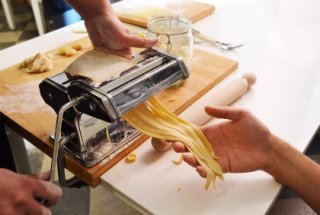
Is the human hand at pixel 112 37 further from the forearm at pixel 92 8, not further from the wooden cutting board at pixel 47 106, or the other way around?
the wooden cutting board at pixel 47 106

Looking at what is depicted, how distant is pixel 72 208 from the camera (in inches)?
60.6

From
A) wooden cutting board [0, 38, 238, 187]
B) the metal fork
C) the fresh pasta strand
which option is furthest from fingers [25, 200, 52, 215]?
the metal fork

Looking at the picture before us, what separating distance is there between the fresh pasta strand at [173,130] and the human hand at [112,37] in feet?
0.66

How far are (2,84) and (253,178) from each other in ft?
2.46

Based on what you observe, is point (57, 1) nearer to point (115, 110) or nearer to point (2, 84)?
point (2, 84)

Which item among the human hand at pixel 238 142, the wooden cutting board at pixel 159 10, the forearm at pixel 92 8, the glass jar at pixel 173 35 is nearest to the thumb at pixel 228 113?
the human hand at pixel 238 142

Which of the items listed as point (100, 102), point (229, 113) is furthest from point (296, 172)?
point (100, 102)

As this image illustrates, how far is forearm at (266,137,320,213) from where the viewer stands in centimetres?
69

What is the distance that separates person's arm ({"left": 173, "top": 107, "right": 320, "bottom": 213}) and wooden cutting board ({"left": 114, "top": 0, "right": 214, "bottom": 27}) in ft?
2.53

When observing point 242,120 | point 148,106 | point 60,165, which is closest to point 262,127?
point 242,120

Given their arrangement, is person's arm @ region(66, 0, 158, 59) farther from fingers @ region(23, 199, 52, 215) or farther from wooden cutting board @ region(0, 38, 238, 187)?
fingers @ region(23, 199, 52, 215)

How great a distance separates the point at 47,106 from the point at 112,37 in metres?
0.28

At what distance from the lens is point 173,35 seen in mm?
952

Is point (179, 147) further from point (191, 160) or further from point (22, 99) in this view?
point (22, 99)
